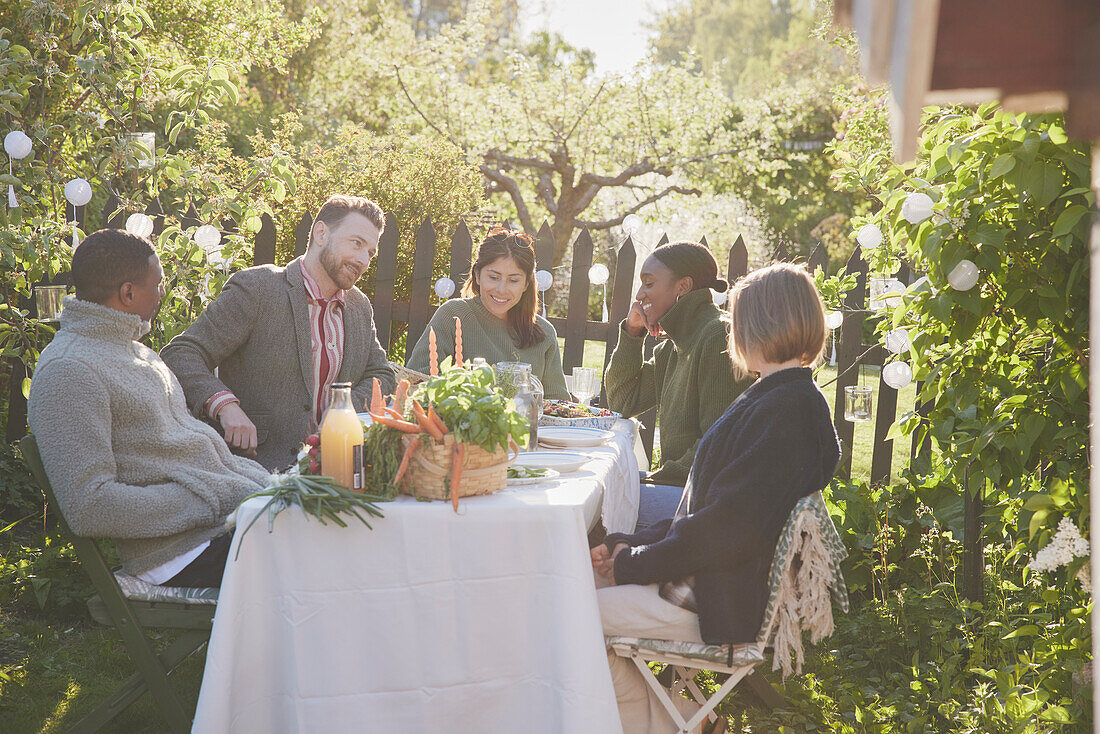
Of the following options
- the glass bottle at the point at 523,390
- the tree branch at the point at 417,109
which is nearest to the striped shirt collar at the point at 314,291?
the glass bottle at the point at 523,390

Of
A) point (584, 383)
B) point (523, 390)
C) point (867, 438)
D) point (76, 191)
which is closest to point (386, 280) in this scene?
point (76, 191)

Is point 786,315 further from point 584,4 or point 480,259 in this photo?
point 584,4

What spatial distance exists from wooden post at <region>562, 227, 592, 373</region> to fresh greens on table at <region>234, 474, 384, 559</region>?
11.0 ft

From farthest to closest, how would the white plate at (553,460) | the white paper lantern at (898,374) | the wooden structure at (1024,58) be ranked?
the white paper lantern at (898,374) → the white plate at (553,460) → the wooden structure at (1024,58)

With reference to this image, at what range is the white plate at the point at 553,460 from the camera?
97.3 inches

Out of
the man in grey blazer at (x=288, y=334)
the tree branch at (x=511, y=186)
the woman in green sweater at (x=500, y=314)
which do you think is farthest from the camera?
the tree branch at (x=511, y=186)

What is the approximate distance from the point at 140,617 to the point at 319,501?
0.79 meters

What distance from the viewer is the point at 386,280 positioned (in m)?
5.30

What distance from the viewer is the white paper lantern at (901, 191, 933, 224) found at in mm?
2697

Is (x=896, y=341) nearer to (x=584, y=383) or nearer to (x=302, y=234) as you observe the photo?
(x=584, y=383)

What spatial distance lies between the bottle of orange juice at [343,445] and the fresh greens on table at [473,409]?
0.51ft

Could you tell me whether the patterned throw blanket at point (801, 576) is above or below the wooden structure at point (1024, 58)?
below

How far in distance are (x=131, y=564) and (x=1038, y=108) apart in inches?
87.8

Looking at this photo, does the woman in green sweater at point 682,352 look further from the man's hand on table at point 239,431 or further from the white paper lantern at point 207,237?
the white paper lantern at point 207,237
